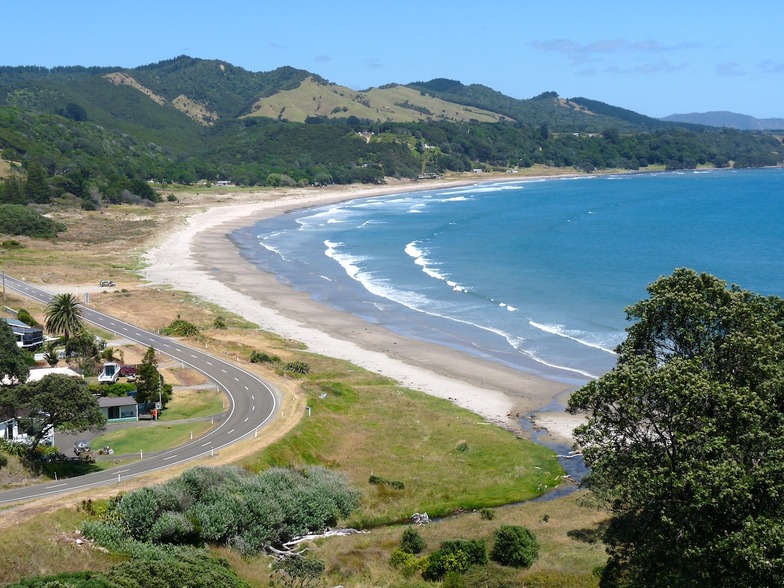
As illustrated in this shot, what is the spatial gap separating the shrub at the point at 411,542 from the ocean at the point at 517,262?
92.2 feet

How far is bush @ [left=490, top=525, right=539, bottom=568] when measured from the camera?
92.2 ft

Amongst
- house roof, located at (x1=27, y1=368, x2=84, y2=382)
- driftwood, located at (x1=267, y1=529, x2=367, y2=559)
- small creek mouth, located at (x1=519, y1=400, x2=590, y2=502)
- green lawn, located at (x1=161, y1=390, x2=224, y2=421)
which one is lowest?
small creek mouth, located at (x1=519, y1=400, x2=590, y2=502)

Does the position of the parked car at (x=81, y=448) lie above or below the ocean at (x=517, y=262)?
below

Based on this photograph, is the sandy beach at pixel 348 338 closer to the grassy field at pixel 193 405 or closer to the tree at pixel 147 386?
the grassy field at pixel 193 405

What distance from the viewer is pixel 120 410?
44.1 metres

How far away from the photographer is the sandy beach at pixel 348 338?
2085 inches

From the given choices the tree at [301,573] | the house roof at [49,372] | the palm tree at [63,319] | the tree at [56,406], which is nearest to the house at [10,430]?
the tree at [56,406]

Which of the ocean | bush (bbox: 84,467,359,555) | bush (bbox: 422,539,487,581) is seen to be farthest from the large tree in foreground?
the ocean

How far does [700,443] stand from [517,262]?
3293 inches

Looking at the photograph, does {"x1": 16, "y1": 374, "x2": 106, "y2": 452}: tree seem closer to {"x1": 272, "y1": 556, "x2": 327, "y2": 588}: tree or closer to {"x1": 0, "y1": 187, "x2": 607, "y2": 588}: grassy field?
{"x1": 0, "y1": 187, "x2": 607, "y2": 588}: grassy field

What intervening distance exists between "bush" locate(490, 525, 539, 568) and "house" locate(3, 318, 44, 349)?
38.0 m

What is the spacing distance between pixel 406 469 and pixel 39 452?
16.3m

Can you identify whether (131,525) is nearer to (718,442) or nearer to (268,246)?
(718,442)

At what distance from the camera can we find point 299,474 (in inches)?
1421
